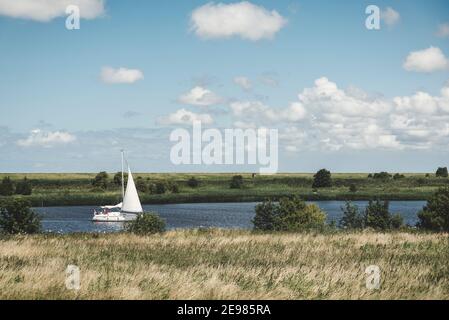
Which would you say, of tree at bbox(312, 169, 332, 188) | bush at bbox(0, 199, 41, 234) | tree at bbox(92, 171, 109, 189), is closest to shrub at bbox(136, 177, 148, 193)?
tree at bbox(92, 171, 109, 189)

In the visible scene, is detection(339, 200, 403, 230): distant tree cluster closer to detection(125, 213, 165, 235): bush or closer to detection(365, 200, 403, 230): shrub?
detection(365, 200, 403, 230): shrub

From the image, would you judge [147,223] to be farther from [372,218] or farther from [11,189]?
[11,189]

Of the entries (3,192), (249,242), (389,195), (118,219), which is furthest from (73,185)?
(249,242)

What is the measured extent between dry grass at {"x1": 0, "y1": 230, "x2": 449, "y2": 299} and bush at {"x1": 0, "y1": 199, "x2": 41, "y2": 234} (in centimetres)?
1298

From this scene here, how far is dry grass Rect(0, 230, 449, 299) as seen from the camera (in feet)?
36.7

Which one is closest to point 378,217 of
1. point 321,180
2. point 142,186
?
point 142,186

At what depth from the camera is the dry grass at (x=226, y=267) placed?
1118 cm

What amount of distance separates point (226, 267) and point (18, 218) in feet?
79.8

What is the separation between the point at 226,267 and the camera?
13938mm

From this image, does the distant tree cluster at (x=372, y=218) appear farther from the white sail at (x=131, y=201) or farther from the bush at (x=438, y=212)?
the white sail at (x=131, y=201)
